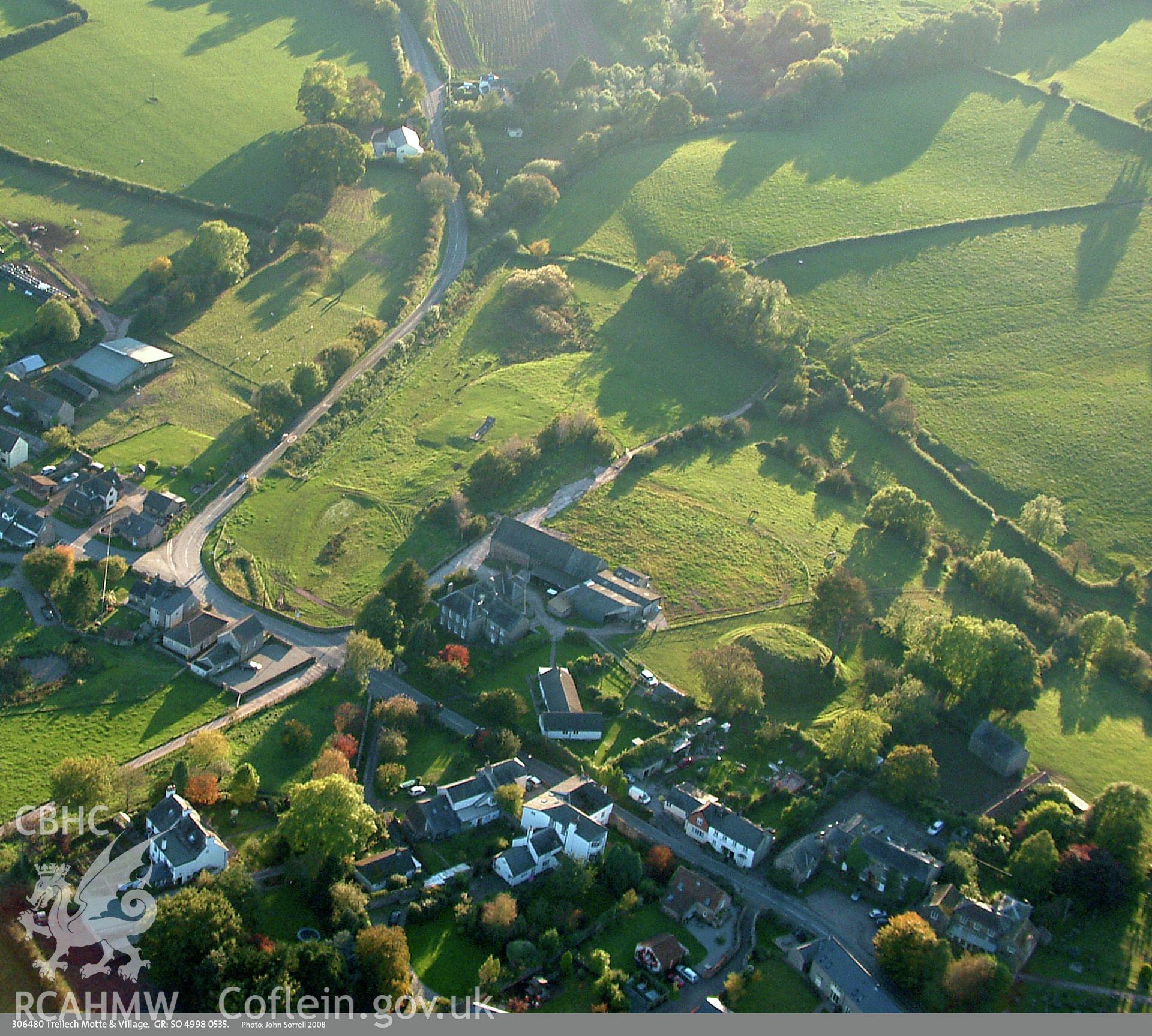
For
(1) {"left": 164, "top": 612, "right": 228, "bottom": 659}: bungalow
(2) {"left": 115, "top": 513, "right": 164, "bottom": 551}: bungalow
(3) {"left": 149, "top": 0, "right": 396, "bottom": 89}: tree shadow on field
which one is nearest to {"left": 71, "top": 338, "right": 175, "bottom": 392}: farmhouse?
(2) {"left": 115, "top": 513, "right": 164, "bottom": 551}: bungalow

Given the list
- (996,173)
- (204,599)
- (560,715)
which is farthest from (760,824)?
(996,173)

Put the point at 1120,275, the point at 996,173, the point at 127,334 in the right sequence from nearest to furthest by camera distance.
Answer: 1. the point at 127,334
2. the point at 1120,275
3. the point at 996,173

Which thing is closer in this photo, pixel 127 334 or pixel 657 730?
pixel 657 730

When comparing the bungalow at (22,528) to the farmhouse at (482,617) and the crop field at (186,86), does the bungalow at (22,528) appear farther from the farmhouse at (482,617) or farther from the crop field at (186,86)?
the crop field at (186,86)

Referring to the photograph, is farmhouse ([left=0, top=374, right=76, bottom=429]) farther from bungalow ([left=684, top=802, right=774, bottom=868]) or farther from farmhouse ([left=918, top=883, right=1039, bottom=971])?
farmhouse ([left=918, top=883, right=1039, bottom=971])

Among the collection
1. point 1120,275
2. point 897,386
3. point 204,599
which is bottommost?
point 204,599

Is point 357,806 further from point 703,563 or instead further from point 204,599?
point 703,563
